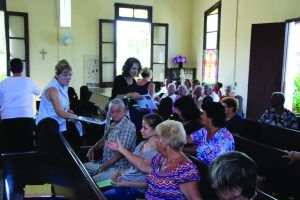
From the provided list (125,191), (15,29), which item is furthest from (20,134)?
(15,29)

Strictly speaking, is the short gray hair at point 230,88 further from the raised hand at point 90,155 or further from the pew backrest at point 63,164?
the pew backrest at point 63,164

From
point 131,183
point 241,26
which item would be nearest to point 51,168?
point 131,183

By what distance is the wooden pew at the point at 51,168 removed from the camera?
2.05 m

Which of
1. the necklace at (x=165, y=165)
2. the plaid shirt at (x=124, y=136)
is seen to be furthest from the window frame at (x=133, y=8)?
the necklace at (x=165, y=165)

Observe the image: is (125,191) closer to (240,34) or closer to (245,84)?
(245,84)

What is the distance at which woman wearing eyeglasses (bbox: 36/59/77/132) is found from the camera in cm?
292

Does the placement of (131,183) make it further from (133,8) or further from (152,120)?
(133,8)

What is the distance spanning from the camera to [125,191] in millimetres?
2520

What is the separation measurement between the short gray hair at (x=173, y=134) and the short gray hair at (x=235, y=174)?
0.64 m

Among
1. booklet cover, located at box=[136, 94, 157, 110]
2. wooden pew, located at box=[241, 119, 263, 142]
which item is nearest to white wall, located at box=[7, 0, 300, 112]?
wooden pew, located at box=[241, 119, 263, 142]

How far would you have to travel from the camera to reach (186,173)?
192 centimetres

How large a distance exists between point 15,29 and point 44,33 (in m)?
0.64

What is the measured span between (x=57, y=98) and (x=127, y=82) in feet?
3.42

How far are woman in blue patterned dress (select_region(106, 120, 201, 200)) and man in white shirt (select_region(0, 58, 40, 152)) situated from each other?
2.22 meters
